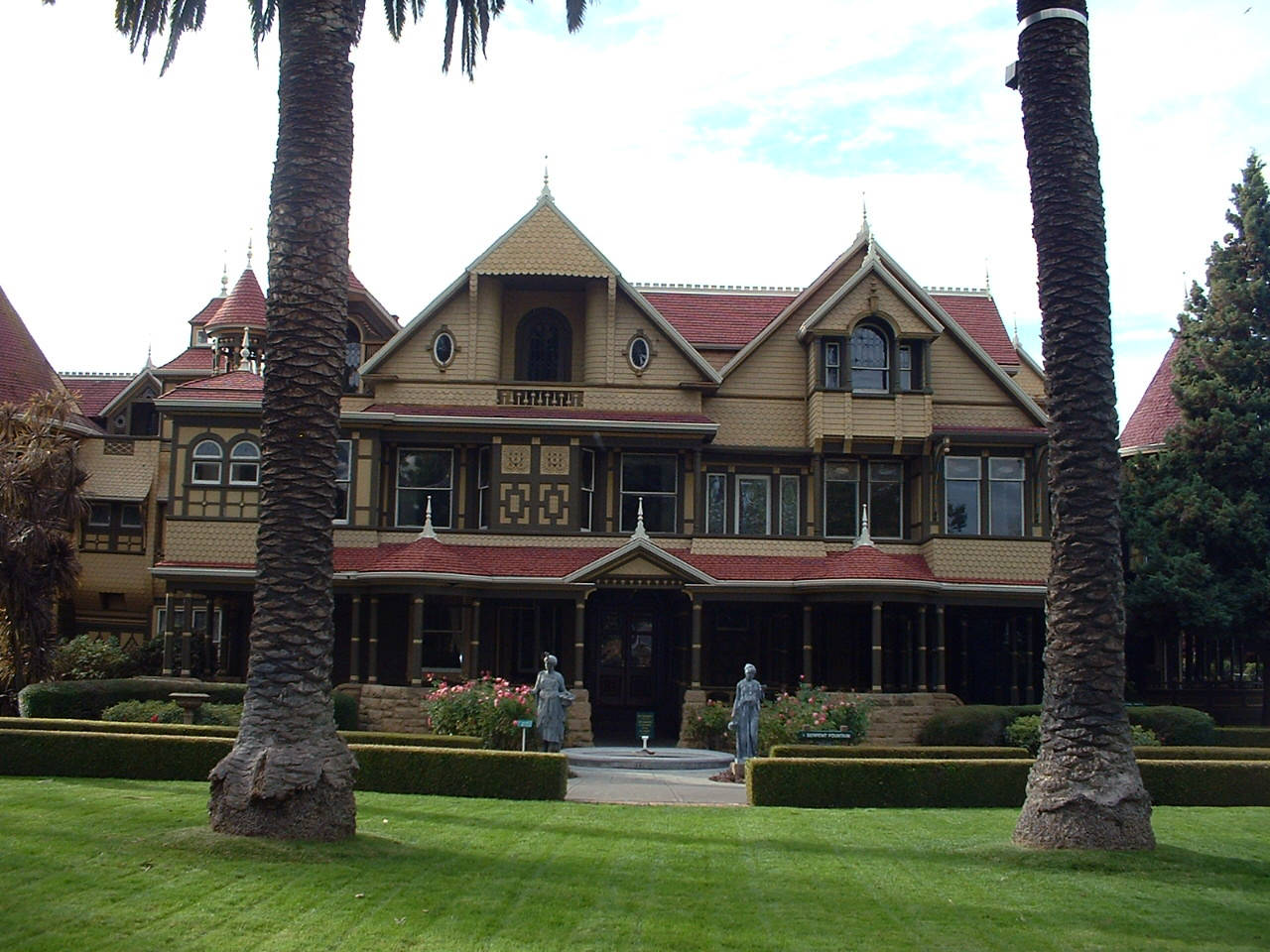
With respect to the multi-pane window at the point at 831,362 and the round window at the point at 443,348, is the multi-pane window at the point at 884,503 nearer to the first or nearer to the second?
the multi-pane window at the point at 831,362

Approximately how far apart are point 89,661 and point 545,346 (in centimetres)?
1457

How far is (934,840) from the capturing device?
15492mm

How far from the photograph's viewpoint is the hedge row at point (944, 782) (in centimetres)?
1941

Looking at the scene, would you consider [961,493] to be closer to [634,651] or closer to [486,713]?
[634,651]

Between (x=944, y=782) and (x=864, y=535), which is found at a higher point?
(x=864, y=535)

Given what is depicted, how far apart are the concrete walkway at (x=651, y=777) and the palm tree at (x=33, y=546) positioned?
14.8 meters

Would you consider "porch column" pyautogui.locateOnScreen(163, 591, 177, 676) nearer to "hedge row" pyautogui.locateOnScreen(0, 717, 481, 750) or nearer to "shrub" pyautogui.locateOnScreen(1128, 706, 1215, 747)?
"hedge row" pyautogui.locateOnScreen(0, 717, 481, 750)

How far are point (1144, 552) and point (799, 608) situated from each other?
909cm

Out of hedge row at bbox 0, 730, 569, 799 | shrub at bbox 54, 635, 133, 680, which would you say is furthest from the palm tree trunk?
shrub at bbox 54, 635, 133, 680

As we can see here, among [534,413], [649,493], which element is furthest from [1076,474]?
[649,493]

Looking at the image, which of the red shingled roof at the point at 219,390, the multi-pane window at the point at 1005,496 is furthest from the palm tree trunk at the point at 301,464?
the multi-pane window at the point at 1005,496

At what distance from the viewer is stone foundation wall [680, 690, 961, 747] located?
31656mm

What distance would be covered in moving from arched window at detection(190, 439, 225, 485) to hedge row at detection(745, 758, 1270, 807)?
62.6 ft

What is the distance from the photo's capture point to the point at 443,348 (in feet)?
114
